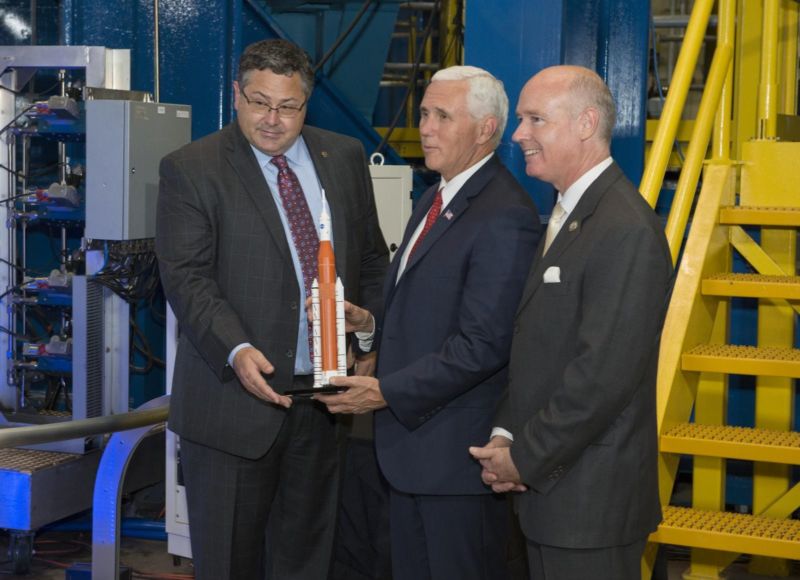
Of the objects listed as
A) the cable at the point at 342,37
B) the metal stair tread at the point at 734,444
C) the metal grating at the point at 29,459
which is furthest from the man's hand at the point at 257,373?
the cable at the point at 342,37

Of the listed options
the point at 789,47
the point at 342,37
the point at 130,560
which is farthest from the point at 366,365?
the point at 789,47

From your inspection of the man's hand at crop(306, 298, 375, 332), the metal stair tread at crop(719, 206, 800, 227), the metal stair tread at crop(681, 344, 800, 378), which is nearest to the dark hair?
the man's hand at crop(306, 298, 375, 332)

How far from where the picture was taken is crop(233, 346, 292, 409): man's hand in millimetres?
2891

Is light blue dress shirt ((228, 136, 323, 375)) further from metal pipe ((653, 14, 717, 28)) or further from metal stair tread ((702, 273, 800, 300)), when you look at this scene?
metal pipe ((653, 14, 717, 28))

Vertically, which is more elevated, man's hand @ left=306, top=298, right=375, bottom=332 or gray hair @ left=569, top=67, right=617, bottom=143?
gray hair @ left=569, top=67, right=617, bottom=143

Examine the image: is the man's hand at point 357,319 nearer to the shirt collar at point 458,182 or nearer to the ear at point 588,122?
the shirt collar at point 458,182

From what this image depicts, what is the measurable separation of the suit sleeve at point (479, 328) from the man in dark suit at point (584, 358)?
7.0 inches

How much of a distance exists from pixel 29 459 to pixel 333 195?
224cm

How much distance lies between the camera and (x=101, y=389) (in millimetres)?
4809

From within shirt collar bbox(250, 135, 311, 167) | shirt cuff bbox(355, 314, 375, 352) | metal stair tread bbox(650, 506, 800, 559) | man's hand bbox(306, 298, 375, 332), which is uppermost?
shirt collar bbox(250, 135, 311, 167)

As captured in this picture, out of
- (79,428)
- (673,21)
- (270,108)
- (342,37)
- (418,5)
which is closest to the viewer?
(270,108)

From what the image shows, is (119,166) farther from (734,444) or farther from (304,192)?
(734,444)

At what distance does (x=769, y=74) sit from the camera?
473 cm

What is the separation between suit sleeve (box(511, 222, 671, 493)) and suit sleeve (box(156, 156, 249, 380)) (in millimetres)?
932
